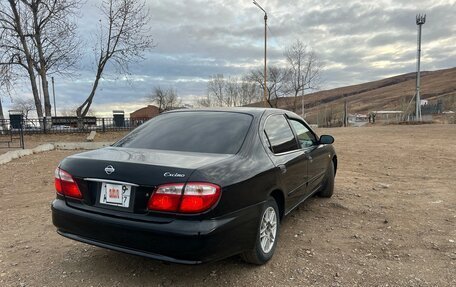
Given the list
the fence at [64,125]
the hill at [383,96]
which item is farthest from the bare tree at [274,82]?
the fence at [64,125]

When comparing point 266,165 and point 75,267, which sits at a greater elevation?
point 266,165

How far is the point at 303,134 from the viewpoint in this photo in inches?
188

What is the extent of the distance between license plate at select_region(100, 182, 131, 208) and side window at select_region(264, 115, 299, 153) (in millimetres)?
1509

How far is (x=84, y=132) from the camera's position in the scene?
22531 mm

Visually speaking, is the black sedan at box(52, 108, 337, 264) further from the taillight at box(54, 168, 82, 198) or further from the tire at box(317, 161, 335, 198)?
the tire at box(317, 161, 335, 198)

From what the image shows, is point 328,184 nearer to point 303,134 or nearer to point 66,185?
point 303,134

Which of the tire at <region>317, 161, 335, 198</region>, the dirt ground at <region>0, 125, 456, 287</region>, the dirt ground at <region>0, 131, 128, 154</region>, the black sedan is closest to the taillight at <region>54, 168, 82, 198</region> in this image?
the black sedan

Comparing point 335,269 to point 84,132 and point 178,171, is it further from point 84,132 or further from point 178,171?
point 84,132

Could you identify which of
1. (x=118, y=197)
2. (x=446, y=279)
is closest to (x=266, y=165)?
(x=118, y=197)

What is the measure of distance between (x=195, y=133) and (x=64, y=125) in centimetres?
2257

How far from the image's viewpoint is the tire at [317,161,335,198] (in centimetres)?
555

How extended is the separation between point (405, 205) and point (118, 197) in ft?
14.4

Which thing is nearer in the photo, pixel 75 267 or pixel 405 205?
pixel 75 267

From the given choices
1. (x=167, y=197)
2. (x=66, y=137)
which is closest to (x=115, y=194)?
(x=167, y=197)
